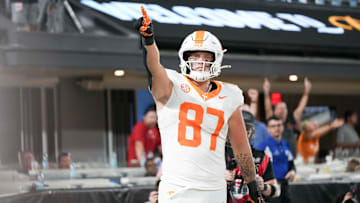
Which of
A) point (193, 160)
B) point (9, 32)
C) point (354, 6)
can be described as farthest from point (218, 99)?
point (354, 6)

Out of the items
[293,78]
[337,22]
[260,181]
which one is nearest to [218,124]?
[260,181]

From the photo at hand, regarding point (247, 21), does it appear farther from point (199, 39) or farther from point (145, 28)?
point (145, 28)

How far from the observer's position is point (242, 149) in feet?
15.9

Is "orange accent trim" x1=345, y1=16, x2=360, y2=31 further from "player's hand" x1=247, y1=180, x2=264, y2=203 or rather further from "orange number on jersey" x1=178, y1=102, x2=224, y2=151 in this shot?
"orange number on jersey" x1=178, y1=102, x2=224, y2=151

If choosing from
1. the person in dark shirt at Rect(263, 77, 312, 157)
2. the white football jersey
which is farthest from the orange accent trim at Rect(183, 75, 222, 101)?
the person in dark shirt at Rect(263, 77, 312, 157)

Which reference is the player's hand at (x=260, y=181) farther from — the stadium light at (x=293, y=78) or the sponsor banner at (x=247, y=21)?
the stadium light at (x=293, y=78)

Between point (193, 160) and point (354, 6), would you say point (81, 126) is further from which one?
point (193, 160)

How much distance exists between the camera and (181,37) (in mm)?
10820

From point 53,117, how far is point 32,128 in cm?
47

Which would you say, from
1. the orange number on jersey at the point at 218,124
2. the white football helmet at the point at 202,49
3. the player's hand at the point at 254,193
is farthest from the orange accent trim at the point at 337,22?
the orange number on jersey at the point at 218,124

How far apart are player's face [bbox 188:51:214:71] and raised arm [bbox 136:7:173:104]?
246 mm

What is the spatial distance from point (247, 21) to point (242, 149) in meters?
7.23

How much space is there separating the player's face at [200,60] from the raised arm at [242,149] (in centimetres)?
37

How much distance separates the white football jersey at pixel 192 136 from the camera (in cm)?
437
